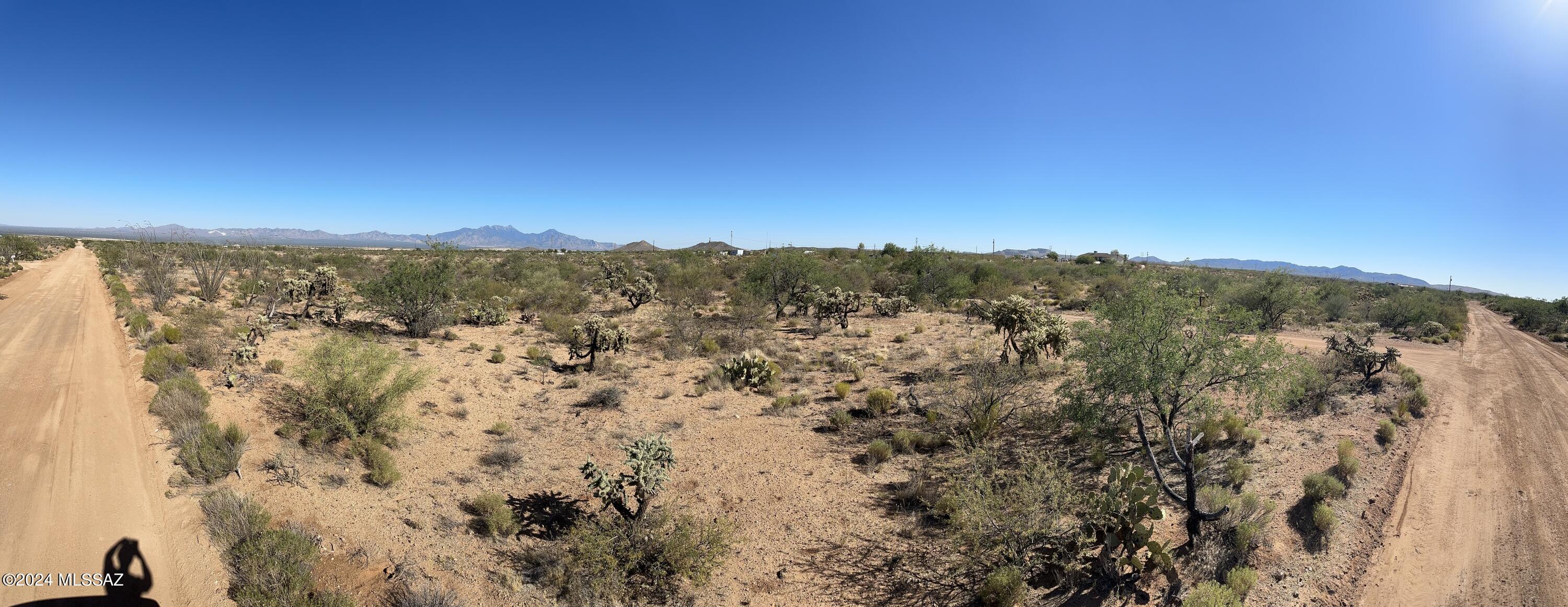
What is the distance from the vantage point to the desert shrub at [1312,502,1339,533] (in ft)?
23.9

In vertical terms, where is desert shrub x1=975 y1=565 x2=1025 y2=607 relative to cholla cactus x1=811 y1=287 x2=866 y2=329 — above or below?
below

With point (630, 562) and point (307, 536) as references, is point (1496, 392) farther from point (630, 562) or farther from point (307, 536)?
point (307, 536)

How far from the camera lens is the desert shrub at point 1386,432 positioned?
33.4ft

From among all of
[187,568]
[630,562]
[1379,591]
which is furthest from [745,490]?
[1379,591]

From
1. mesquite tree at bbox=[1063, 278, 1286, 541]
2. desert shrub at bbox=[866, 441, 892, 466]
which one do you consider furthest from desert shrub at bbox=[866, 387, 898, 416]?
mesquite tree at bbox=[1063, 278, 1286, 541]

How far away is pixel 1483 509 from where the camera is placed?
8.03 metres

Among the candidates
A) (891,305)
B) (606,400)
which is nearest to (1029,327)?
(891,305)

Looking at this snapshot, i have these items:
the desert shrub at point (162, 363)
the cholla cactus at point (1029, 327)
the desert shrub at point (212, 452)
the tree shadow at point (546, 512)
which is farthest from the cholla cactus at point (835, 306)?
the desert shrub at point (162, 363)

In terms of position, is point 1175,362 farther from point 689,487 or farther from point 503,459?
point 503,459

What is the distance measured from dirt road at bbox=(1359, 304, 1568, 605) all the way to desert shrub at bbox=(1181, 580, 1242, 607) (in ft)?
8.13

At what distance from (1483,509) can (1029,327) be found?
8.39 m

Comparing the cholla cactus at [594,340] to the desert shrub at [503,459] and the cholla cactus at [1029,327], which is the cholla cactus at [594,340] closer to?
the desert shrub at [503,459]

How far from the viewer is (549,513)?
7.60 m

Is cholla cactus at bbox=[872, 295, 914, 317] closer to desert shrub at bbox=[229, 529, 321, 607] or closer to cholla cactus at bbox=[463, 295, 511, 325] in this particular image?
cholla cactus at bbox=[463, 295, 511, 325]
